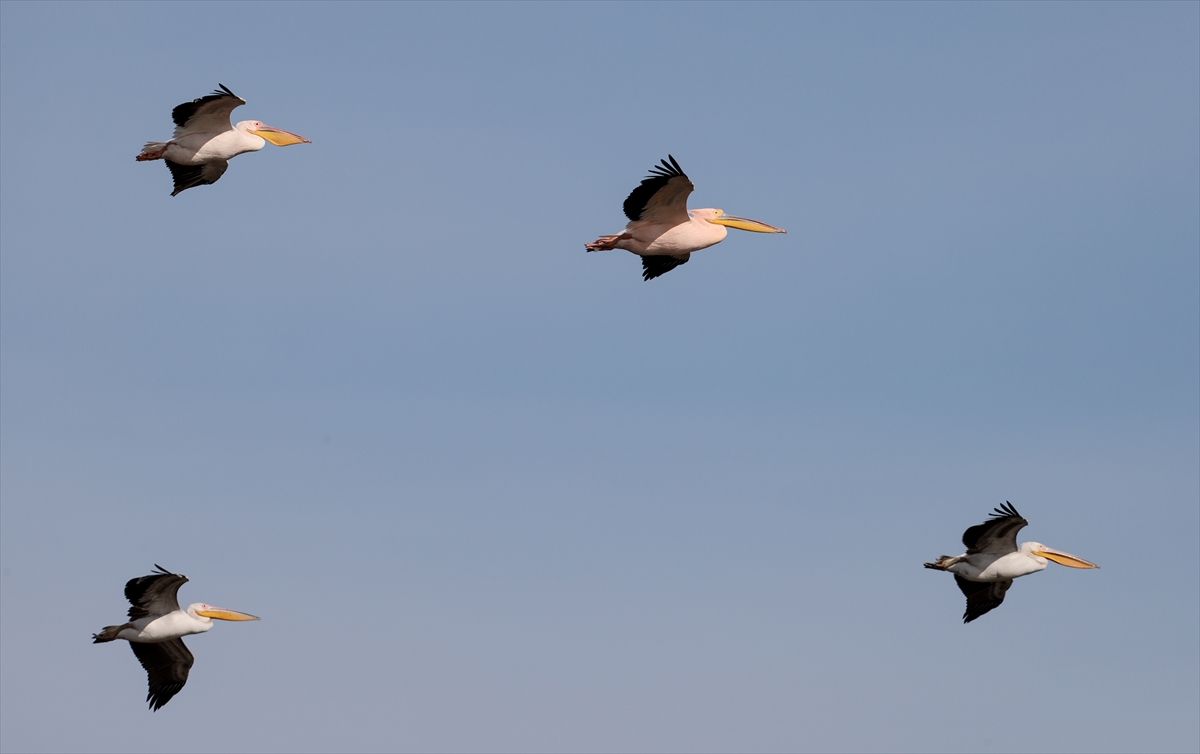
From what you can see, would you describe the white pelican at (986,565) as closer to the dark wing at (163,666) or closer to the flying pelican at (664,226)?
the flying pelican at (664,226)

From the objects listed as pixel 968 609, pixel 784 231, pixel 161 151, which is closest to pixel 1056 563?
pixel 968 609

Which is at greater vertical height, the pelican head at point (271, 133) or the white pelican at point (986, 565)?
the pelican head at point (271, 133)

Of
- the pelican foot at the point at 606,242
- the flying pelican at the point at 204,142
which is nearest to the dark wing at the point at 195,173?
the flying pelican at the point at 204,142

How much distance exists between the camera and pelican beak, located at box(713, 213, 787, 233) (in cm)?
2642

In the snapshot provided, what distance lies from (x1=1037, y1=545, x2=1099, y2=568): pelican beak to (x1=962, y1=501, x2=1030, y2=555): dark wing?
32.1 inches

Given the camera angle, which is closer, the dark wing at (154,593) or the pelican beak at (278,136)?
the dark wing at (154,593)

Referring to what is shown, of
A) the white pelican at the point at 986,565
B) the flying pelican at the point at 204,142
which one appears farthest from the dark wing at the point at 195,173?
the white pelican at the point at 986,565

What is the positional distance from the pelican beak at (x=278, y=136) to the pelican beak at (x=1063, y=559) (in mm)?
11723

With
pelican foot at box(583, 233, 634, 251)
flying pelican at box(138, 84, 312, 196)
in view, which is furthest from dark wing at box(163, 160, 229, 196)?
pelican foot at box(583, 233, 634, 251)

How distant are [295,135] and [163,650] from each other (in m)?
7.42

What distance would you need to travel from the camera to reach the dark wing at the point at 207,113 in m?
25.4

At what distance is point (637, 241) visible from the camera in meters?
25.0

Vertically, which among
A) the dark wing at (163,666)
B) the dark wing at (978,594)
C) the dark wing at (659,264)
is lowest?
the dark wing at (163,666)

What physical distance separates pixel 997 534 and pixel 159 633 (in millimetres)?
10893
